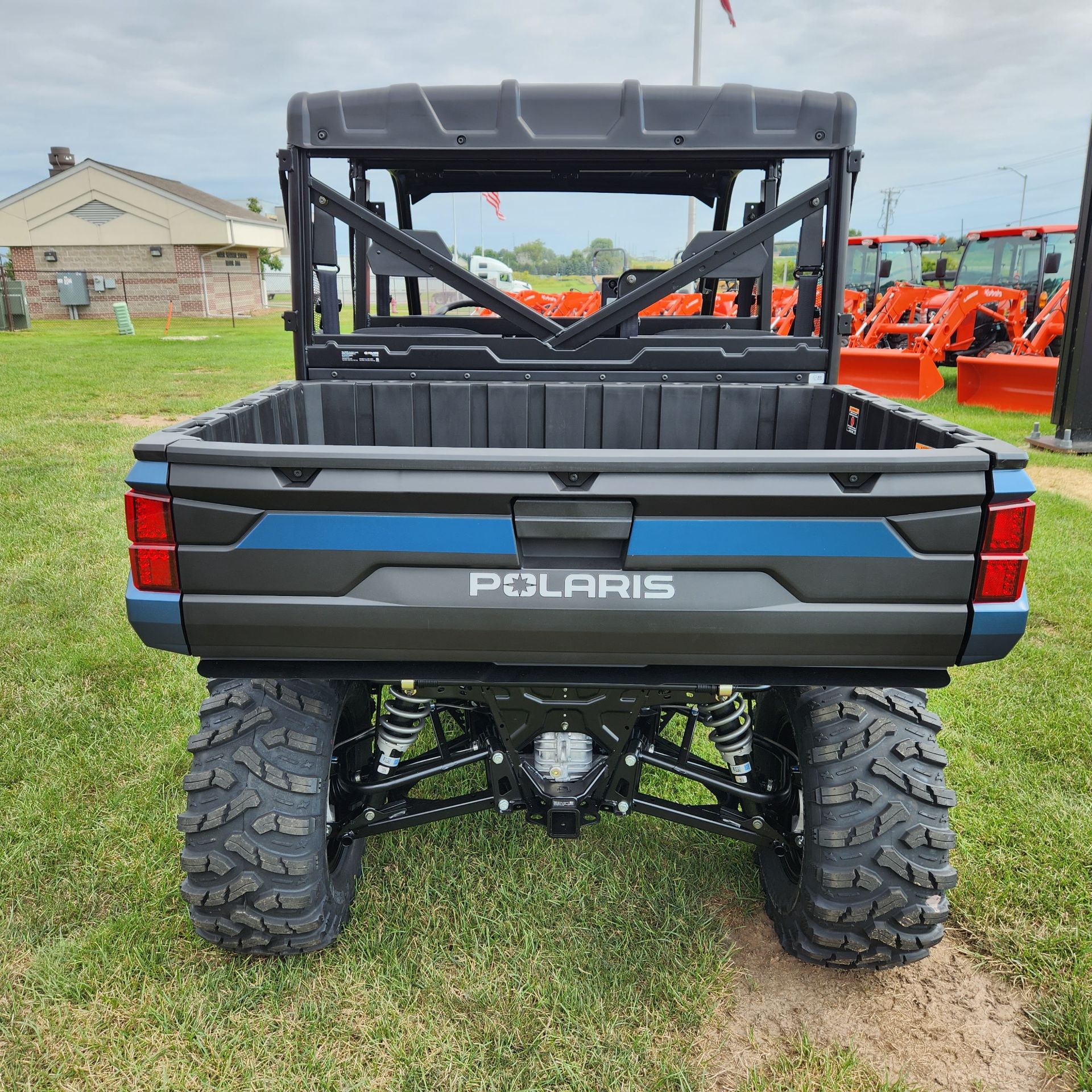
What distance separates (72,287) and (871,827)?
134ft

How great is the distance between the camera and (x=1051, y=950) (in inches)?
102

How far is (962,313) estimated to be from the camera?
12578 mm

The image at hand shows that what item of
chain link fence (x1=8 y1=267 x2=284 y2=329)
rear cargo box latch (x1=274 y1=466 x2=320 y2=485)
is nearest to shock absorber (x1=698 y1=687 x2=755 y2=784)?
rear cargo box latch (x1=274 y1=466 x2=320 y2=485)

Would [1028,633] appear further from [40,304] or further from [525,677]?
[40,304]

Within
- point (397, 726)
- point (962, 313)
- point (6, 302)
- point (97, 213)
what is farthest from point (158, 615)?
point (97, 213)

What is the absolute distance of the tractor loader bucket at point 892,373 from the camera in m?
11.3

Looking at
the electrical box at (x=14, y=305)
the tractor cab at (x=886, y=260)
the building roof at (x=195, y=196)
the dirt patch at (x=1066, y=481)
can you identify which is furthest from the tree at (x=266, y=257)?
the dirt patch at (x=1066, y=481)

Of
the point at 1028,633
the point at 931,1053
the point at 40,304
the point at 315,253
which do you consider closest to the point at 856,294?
the point at 1028,633

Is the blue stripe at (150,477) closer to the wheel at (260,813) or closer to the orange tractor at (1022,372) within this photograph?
the wheel at (260,813)

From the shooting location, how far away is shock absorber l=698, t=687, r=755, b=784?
8.35 ft

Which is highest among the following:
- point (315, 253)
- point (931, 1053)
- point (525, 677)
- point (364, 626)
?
point (315, 253)

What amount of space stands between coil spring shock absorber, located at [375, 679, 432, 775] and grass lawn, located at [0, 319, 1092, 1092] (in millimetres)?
512

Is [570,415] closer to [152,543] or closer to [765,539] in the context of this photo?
[765,539]

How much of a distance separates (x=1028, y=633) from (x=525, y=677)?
3.72 metres
